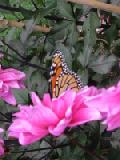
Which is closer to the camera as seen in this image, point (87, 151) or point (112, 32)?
point (87, 151)

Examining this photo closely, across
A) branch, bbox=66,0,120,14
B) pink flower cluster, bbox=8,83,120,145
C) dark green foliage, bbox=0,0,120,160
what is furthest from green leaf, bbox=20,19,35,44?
pink flower cluster, bbox=8,83,120,145

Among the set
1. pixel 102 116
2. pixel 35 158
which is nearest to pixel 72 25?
pixel 35 158

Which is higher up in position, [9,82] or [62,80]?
[62,80]

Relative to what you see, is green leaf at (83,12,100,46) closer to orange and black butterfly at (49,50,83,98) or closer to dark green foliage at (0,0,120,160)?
dark green foliage at (0,0,120,160)

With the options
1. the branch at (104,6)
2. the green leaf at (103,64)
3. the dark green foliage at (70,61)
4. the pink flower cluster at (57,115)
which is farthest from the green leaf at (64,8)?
the pink flower cluster at (57,115)

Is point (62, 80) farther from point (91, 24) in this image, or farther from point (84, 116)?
point (91, 24)

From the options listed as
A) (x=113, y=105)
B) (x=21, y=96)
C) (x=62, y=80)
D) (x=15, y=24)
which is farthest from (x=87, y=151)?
(x=15, y=24)

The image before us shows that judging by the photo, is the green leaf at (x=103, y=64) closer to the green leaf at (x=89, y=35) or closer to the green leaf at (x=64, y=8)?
the green leaf at (x=89, y=35)

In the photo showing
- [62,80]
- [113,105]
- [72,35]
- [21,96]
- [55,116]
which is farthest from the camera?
[72,35]
